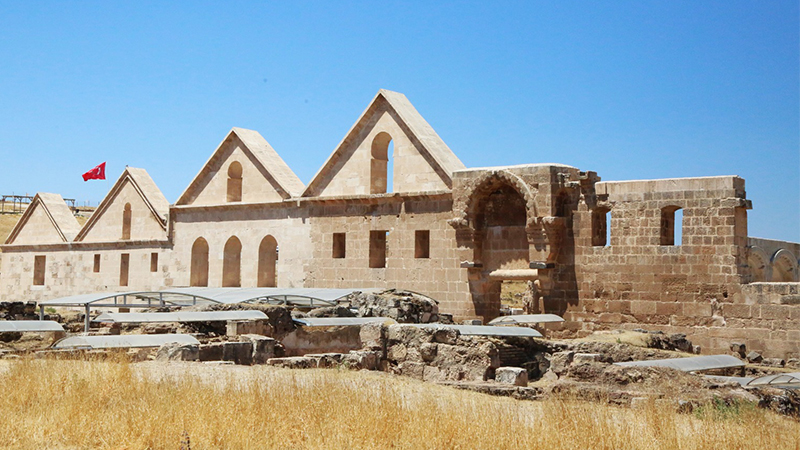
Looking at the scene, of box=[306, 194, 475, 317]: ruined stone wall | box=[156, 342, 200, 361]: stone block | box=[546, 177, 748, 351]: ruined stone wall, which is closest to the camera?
box=[156, 342, 200, 361]: stone block

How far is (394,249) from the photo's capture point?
81.6ft

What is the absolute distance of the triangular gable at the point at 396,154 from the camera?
24.1 metres

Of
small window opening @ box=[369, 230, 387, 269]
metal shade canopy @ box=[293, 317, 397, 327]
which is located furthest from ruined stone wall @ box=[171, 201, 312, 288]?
metal shade canopy @ box=[293, 317, 397, 327]

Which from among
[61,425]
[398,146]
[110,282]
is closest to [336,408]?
[61,425]

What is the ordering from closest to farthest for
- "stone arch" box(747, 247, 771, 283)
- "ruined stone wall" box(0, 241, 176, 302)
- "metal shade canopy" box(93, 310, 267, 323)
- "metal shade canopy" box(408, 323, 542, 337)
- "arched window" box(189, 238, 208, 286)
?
"metal shade canopy" box(408, 323, 542, 337), "metal shade canopy" box(93, 310, 267, 323), "stone arch" box(747, 247, 771, 283), "arched window" box(189, 238, 208, 286), "ruined stone wall" box(0, 241, 176, 302)

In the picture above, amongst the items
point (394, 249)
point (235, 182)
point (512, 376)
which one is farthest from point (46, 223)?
point (512, 376)

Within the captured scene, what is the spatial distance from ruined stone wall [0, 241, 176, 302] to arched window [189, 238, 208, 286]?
908mm

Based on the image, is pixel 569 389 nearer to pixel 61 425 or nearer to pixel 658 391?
pixel 658 391

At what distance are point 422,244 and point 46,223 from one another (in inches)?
785

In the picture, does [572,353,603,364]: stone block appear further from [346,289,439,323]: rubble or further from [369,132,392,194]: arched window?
[369,132,392,194]: arched window

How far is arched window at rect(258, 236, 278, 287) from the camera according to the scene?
28.0 m

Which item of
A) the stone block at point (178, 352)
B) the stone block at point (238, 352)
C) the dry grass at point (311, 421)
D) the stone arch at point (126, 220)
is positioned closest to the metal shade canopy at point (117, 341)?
the stone block at point (178, 352)

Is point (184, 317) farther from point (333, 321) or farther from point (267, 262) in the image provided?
point (267, 262)

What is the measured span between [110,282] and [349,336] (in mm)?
18692
